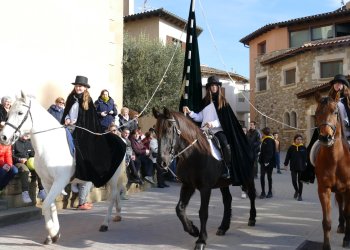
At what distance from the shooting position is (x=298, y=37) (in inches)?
1226

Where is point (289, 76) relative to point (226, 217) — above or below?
above

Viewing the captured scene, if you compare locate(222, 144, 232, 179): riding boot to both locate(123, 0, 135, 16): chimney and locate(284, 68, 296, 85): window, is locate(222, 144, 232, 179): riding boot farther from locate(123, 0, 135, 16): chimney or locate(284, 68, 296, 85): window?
locate(123, 0, 135, 16): chimney

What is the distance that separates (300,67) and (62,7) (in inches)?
857

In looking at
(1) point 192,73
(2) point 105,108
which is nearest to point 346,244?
(1) point 192,73

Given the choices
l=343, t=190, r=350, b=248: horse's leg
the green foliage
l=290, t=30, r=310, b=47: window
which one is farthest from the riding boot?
l=290, t=30, r=310, b=47: window

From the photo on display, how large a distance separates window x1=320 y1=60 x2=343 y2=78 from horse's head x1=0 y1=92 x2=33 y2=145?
24.7 meters

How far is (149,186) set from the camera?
43.5ft

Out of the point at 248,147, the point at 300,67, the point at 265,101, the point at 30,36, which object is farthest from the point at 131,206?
the point at 265,101

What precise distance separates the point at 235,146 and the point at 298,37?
26.9 m

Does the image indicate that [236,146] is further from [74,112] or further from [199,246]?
[74,112]

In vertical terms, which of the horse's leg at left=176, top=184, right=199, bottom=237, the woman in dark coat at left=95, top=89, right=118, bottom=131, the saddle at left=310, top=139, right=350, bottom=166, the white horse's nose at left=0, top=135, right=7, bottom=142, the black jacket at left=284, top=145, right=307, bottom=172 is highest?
the woman in dark coat at left=95, top=89, right=118, bottom=131

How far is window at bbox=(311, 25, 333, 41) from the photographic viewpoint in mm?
29509

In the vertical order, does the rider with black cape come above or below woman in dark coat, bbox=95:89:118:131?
below

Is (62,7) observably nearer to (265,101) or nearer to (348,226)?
(348,226)
